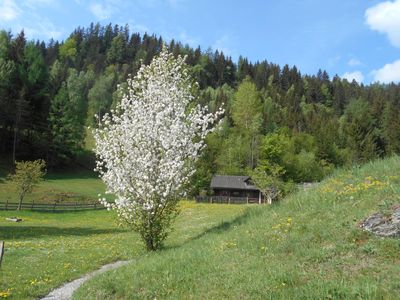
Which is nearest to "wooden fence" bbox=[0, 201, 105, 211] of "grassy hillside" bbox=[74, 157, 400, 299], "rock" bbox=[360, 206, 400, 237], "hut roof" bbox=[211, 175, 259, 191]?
"hut roof" bbox=[211, 175, 259, 191]

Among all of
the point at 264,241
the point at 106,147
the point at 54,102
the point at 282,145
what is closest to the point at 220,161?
the point at 282,145

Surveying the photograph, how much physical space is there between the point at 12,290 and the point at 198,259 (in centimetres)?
571

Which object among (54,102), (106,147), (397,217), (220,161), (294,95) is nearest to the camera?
(397,217)

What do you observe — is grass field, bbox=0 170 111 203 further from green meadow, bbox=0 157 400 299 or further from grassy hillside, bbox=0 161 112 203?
green meadow, bbox=0 157 400 299

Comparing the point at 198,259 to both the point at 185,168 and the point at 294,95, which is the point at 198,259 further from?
the point at 294,95

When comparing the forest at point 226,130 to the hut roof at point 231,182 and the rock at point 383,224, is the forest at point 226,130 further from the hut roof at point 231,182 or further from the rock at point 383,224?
the rock at point 383,224

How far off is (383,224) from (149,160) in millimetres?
9962

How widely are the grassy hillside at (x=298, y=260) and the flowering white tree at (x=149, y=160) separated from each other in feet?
12.0

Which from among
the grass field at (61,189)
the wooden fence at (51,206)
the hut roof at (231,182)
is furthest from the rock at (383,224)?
the hut roof at (231,182)

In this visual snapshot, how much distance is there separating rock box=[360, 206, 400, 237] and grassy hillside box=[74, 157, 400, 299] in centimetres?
24

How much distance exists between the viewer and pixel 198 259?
11.7 metres

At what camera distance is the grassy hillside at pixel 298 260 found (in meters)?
8.06

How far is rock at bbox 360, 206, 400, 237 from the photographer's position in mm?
9720

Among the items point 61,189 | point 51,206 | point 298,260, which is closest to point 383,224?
point 298,260
